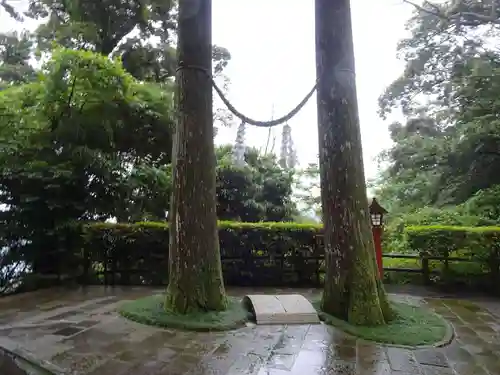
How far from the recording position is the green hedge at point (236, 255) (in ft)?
25.2

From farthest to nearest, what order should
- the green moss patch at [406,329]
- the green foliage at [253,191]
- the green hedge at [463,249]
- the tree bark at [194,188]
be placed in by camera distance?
1. the green foliage at [253,191]
2. the green hedge at [463,249]
3. the tree bark at [194,188]
4. the green moss patch at [406,329]

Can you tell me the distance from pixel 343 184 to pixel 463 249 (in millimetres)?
3738

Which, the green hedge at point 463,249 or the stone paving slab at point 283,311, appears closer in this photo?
the stone paving slab at point 283,311

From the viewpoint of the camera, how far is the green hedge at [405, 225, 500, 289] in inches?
266

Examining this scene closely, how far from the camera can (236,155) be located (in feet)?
37.7

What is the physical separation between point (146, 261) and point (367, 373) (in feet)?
18.2

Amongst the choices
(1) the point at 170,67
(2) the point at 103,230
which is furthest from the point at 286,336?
(1) the point at 170,67

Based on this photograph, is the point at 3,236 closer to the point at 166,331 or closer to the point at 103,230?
the point at 103,230

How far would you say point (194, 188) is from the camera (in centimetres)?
485

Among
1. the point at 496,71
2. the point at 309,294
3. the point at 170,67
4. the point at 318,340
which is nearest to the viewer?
the point at 318,340

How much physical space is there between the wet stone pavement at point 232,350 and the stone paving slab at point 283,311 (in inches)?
6.2

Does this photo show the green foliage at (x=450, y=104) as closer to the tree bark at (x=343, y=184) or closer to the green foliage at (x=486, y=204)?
the green foliage at (x=486, y=204)

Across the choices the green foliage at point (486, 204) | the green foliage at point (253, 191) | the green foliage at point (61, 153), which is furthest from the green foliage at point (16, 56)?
the green foliage at point (486, 204)

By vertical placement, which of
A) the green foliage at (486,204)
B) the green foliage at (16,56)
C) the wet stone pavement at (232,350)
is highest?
the green foliage at (16,56)
